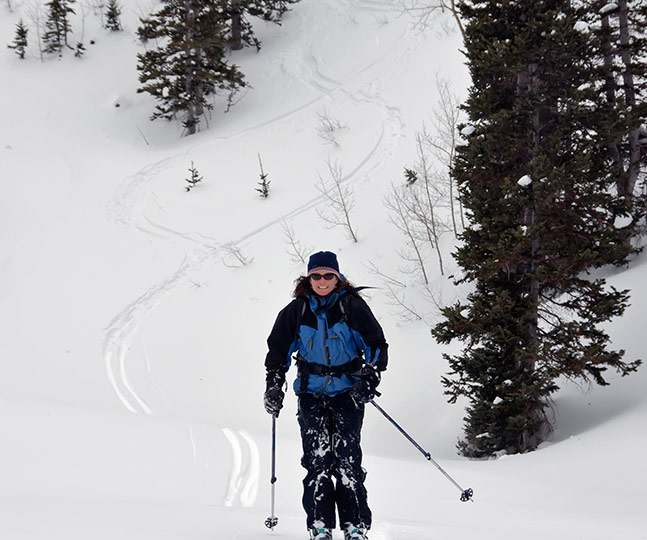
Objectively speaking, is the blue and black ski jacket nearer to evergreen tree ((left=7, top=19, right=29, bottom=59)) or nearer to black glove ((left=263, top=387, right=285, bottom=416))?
black glove ((left=263, top=387, right=285, bottom=416))

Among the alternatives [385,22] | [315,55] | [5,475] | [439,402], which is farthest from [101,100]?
[5,475]

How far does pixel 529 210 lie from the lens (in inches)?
339

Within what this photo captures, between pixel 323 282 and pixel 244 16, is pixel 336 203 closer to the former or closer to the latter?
pixel 323 282

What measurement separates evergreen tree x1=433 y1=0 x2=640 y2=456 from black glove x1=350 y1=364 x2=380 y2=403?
455cm

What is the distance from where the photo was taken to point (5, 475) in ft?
19.8

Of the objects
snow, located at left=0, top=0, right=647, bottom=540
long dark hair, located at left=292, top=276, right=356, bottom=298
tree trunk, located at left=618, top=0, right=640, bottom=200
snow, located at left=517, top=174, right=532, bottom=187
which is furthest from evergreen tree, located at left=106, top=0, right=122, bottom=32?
long dark hair, located at left=292, top=276, right=356, bottom=298

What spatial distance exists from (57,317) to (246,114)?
1472 centimetres

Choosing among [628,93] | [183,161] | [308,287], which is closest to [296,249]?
[183,161]

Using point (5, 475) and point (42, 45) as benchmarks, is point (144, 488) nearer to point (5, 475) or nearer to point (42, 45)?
point (5, 475)

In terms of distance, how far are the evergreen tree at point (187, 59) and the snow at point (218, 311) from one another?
1.68 meters

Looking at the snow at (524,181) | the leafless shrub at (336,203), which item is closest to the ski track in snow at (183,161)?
the leafless shrub at (336,203)

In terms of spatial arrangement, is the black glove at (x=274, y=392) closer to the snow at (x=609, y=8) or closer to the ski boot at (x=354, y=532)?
the ski boot at (x=354, y=532)

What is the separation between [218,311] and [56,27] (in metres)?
23.7

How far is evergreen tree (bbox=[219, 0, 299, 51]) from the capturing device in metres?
29.6
